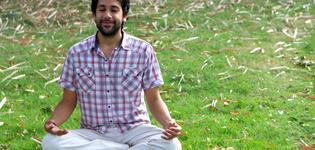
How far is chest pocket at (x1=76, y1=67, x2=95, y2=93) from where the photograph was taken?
4.01 m

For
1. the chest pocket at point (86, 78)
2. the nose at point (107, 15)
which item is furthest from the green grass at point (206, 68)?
the nose at point (107, 15)

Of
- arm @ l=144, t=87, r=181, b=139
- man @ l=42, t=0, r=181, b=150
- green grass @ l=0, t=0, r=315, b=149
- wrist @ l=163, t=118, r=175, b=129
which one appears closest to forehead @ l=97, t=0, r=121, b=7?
man @ l=42, t=0, r=181, b=150

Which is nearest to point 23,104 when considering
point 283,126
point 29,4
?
point 283,126

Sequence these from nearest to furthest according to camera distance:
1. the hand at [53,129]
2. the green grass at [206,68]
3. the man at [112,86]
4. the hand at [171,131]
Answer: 1. the hand at [171,131]
2. the hand at [53,129]
3. the man at [112,86]
4. the green grass at [206,68]

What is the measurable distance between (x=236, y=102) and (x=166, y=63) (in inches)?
60.2

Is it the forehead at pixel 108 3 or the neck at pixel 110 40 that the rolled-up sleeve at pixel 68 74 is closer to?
the neck at pixel 110 40

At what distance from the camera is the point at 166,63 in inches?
274

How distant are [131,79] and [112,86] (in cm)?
14

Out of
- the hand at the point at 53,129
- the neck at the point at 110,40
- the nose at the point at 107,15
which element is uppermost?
the nose at the point at 107,15

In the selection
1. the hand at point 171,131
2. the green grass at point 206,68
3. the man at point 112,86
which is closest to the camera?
the hand at point 171,131

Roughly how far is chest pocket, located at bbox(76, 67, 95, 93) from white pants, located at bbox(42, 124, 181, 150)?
0.30 m

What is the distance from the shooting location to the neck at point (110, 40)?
4.00 m

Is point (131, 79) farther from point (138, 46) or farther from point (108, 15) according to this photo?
point (108, 15)

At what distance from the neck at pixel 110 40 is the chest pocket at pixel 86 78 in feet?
0.65
